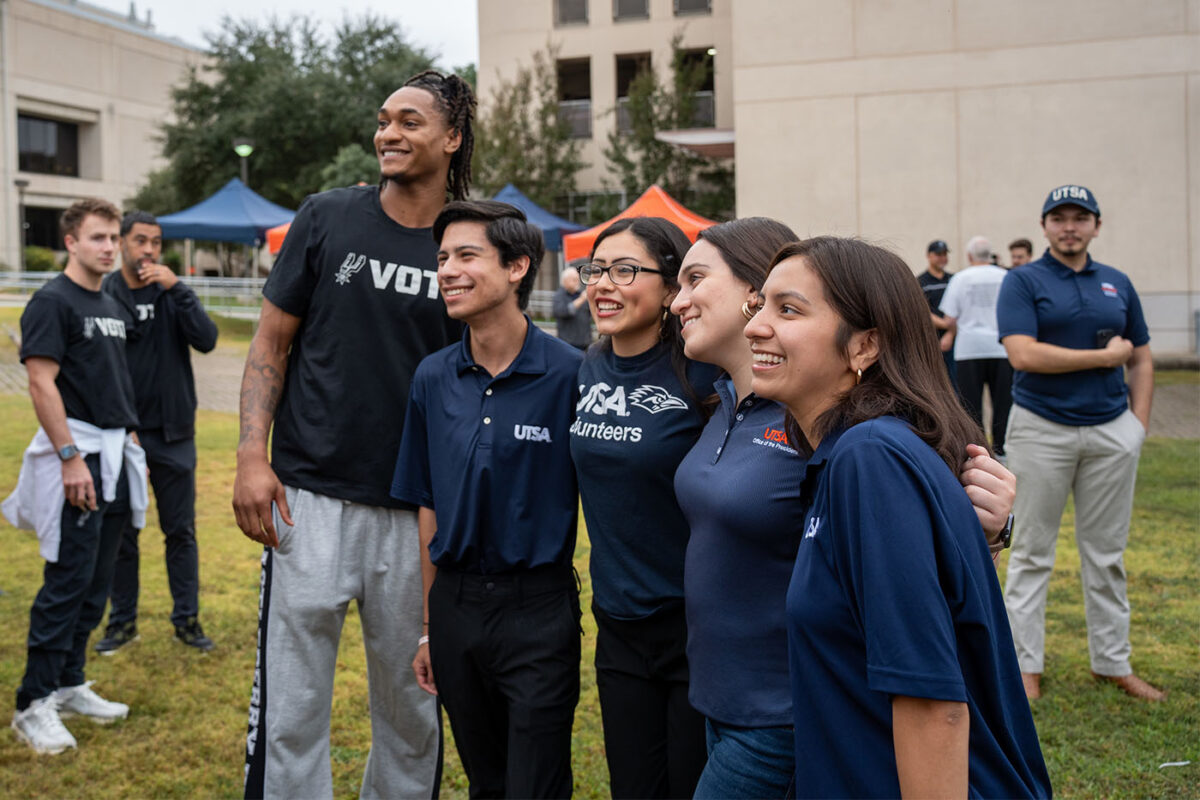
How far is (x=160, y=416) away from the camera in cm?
612

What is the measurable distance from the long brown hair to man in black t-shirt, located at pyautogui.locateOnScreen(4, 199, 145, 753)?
3942 mm

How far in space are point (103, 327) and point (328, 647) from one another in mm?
2580

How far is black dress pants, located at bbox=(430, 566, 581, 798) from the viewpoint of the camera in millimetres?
3049

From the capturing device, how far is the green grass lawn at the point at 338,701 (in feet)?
14.4

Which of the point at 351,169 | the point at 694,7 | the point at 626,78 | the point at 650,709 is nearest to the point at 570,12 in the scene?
the point at 626,78

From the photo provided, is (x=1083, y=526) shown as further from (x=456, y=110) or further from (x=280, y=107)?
(x=280, y=107)

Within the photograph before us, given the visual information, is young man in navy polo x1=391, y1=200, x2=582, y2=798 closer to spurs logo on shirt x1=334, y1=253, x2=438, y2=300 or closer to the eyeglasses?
spurs logo on shirt x1=334, y1=253, x2=438, y2=300

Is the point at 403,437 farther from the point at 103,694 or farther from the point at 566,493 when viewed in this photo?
the point at 103,694

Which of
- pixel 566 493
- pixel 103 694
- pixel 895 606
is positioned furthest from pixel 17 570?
pixel 895 606

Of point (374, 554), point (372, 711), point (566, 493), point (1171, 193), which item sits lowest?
point (372, 711)

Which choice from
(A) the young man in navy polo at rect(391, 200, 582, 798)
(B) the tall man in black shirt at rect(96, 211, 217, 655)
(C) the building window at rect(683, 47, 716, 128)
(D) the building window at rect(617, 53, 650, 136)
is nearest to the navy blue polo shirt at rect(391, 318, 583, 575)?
(A) the young man in navy polo at rect(391, 200, 582, 798)

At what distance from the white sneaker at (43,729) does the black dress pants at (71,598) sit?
0.05m

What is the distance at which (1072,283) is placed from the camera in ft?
17.2

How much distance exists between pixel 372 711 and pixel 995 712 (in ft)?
8.03
